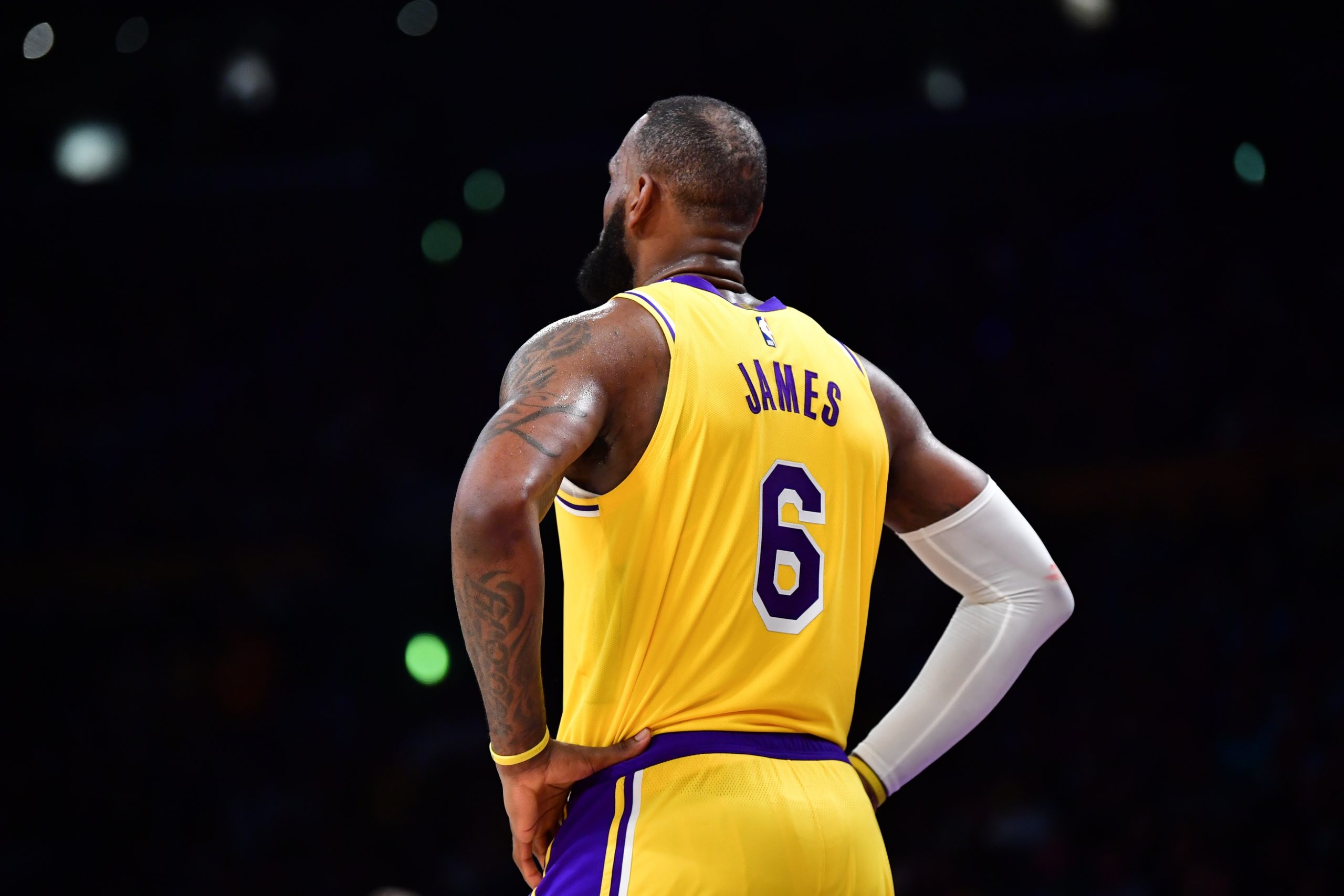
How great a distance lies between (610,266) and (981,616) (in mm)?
937

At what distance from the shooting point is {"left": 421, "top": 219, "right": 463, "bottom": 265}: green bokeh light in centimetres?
943

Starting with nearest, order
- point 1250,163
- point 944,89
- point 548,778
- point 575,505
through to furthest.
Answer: point 548,778, point 575,505, point 1250,163, point 944,89

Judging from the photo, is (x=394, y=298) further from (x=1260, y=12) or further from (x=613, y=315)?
(x=613, y=315)

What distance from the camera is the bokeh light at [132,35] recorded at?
27.3 ft

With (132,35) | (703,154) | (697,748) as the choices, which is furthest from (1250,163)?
(697,748)

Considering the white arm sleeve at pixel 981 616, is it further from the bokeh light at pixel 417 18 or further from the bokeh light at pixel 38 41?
the bokeh light at pixel 38 41

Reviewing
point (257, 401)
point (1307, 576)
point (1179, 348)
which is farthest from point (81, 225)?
point (1307, 576)

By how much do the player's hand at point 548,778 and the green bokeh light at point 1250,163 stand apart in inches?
324

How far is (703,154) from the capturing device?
219 centimetres

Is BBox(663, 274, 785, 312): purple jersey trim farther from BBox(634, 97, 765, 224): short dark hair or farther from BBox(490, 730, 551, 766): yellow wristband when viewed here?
BBox(490, 730, 551, 766): yellow wristband

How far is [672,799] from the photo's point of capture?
1818mm

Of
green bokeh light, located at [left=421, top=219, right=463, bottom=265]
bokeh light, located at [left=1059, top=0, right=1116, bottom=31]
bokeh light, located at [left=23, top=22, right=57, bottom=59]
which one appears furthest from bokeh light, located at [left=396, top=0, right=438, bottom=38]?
bokeh light, located at [left=1059, top=0, right=1116, bottom=31]

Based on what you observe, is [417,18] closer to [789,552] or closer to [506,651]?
[789,552]

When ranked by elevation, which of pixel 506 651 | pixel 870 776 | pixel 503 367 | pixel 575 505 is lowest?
pixel 503 367
